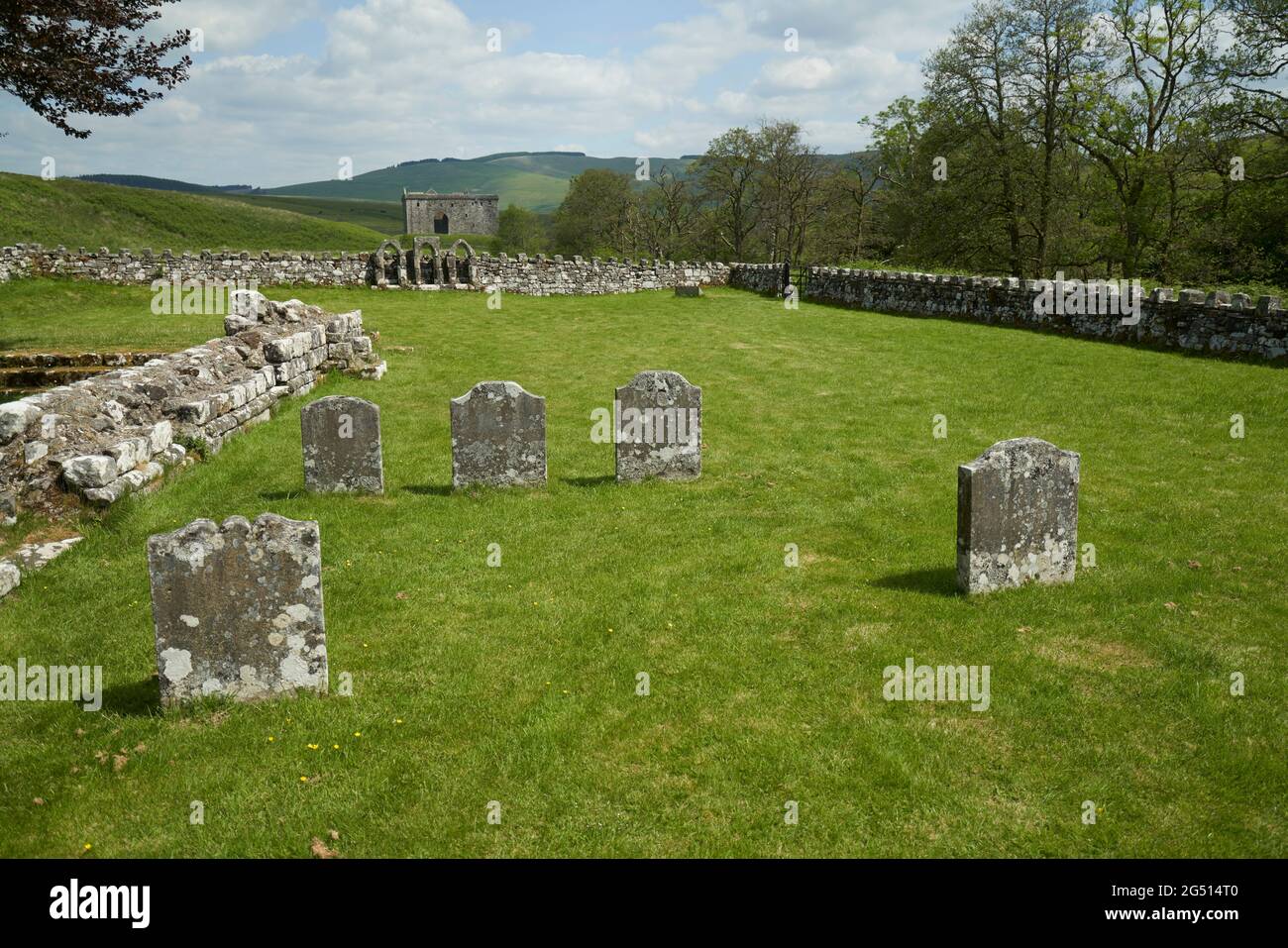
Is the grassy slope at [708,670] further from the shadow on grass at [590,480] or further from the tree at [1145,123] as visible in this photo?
the tree at [1145,123]

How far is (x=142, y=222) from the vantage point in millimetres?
65562

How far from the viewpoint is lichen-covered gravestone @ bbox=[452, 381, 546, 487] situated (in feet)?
35.7

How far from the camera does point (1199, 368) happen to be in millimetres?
16938

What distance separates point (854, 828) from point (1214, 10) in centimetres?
3597

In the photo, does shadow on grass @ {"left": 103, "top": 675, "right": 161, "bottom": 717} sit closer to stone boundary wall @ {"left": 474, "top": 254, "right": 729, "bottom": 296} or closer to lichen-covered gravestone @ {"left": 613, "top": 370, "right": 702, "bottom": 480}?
lichen-covered gravestone @ {"left": 613, "top": 370, "right": 702, "bottom": 480}

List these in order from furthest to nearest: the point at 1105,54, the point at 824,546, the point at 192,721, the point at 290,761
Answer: the point at 1105,54, the point at 824,546, the point at 192,721, the point at 290,761

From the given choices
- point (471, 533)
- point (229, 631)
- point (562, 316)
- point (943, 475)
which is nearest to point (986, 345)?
point (943, 475)

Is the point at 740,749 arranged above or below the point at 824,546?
below

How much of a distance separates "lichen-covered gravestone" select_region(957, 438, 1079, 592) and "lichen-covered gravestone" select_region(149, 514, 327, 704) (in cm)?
527

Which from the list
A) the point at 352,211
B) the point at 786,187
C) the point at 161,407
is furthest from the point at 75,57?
the point at 352,211

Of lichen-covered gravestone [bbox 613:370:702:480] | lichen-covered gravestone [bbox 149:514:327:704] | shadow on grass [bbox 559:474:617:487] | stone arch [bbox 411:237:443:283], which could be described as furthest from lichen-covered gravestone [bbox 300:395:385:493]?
stone arch [bbox 411:237:443:283]

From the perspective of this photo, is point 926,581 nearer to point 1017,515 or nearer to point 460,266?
point 1017,515

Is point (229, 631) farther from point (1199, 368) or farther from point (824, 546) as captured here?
point (1199, 368)

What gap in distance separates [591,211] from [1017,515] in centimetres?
7493
